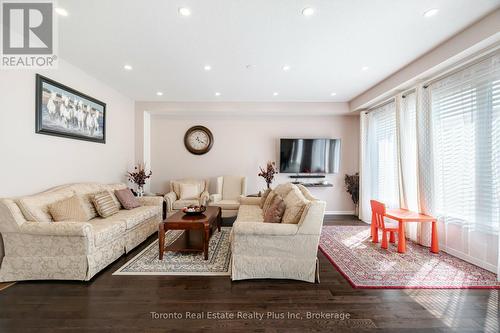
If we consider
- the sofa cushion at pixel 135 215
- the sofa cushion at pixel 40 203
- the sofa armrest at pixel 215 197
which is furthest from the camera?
the sofa armrest at pixel 215 197

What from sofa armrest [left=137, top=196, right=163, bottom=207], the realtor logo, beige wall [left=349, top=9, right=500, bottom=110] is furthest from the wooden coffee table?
beige wall [left=349, top=9, right=500, bottom=110]

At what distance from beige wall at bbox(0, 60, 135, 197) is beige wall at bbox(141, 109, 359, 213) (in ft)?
3.64

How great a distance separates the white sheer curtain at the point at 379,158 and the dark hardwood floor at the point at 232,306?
2.33 m

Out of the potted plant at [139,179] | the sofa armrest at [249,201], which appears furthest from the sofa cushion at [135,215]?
the sofa armrest at [249,201]

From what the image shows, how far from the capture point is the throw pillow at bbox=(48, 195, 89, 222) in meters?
2.56

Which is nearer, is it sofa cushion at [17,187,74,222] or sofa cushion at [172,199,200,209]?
sofa cushion at [17,187,74,222]

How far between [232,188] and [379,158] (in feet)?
11.2

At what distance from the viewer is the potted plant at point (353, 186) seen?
17.0 feet

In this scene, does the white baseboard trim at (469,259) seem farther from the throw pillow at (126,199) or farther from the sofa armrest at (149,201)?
the throw pillow at (126,199)

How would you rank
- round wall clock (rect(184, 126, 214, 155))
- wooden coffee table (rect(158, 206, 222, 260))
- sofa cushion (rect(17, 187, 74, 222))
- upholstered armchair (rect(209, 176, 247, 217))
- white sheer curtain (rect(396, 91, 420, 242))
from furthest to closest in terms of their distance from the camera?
round wall clock (rect(184, 126, 214, 155)) → upholstered armchair (rect(209, 176, 247, 217)) → white sheer curtain (rect(396, 91, 420, 242)) → wooden coffee table (rect(158, 206, 222, 260)) → sofa cushion (rect(17, 187, 74, 222))

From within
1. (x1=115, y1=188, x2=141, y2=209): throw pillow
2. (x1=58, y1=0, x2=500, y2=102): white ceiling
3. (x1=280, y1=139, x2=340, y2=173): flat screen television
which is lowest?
(x1=115, y1=188, x2=141, y2=209): throw pillow

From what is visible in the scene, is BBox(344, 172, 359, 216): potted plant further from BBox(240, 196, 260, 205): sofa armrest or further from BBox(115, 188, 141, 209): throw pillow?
BBox(115, 188, 141, 209): throw pillow

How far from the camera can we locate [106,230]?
8.30 feet

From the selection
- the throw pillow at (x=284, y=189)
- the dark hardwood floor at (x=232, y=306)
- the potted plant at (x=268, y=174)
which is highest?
the potted plant at (x=268, y=174)
